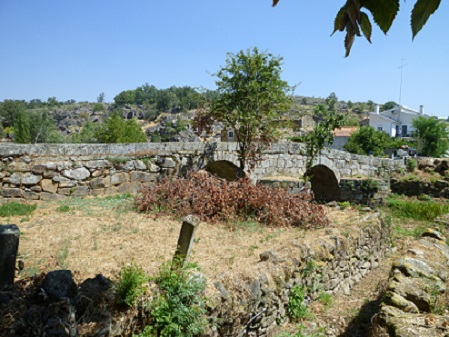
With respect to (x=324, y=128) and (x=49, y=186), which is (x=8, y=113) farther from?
(x=324, y=128)

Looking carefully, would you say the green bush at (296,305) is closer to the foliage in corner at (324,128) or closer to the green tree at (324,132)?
the foliage in corner at (324,128)

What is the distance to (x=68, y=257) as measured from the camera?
4.66 m

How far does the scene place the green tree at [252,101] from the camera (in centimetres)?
1141

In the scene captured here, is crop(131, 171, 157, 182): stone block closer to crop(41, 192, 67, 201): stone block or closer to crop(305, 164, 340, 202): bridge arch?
crop(41, 192, 67, 201): stone block

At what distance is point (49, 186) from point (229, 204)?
185 inches

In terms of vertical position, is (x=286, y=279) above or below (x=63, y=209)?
below

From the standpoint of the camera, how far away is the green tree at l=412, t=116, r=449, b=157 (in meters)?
36.2

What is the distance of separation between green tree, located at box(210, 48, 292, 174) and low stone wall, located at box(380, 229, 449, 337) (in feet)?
20.9

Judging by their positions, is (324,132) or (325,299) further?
(324,132)

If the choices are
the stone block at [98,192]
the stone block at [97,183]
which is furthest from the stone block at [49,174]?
the stone block at [98,192]

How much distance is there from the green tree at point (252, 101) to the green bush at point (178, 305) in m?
7.95

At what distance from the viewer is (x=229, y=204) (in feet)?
25.9

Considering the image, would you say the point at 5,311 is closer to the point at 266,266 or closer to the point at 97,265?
the point at 97,265

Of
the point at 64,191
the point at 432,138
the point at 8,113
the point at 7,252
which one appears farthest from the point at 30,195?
the point at 8,113
